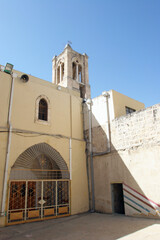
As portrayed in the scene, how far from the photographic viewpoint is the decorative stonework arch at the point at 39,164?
827cm

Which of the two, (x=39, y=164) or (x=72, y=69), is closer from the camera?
(x=39, y=164)

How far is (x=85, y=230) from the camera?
616 cm

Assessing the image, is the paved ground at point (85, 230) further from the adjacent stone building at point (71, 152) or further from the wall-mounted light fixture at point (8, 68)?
the wall-mounted light fixture at point (8, 68)

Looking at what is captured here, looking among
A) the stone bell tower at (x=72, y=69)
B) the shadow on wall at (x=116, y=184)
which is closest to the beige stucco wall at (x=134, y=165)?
the shadow on wall at (x=116, y=184)

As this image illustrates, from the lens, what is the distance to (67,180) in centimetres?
909

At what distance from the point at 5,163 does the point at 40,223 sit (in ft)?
8.85

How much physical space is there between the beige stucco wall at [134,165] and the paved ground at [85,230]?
809 mm

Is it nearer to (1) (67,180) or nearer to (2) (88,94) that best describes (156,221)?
(1) (67,180)

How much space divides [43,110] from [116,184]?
200 inches

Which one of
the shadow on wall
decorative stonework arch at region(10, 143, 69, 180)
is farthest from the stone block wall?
decorative stonework arch at region(10, 143, 69, 180)

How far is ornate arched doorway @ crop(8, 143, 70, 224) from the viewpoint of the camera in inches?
302

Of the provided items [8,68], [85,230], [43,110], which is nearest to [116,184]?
[85,230]

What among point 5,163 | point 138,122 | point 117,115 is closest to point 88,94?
point 117,115

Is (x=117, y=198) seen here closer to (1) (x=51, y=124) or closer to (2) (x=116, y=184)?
(2) (x=116, y=184)
